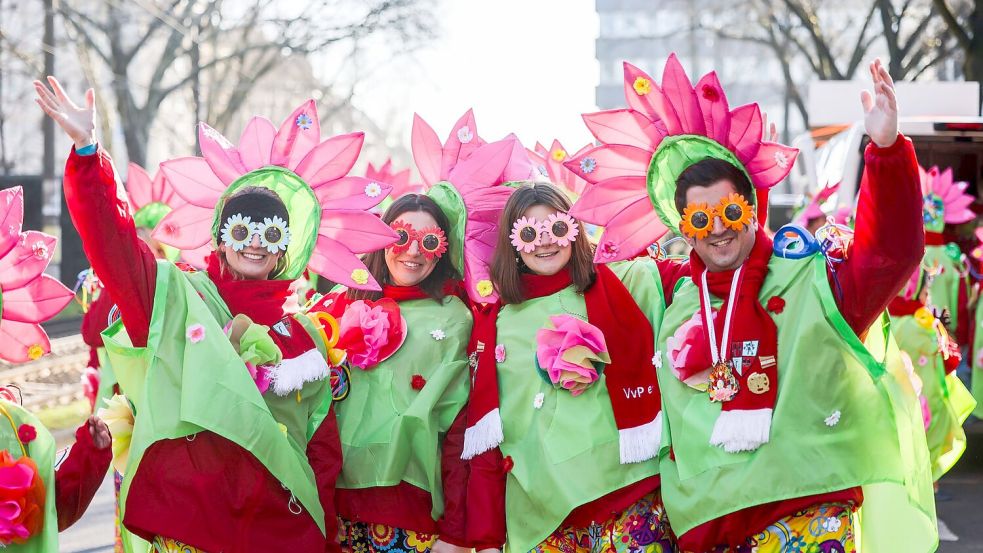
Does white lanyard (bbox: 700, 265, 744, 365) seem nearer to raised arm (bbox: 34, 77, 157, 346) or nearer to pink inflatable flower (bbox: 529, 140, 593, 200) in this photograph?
raised arm (bbox: 34, 77, 157, 346)

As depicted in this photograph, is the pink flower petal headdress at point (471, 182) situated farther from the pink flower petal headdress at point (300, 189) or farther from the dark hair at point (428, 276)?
the pink flower petal headdress at point (300, 189)

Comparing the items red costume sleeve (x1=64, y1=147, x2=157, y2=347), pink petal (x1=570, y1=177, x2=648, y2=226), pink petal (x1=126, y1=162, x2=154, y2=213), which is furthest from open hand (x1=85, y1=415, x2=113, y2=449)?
pink petal (x1=126, y1=162, x2=154, y2=213)

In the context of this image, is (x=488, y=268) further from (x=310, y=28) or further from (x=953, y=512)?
(x=310, y=28)

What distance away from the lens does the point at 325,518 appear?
3926 mm

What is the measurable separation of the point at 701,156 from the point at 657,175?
22 centimetres

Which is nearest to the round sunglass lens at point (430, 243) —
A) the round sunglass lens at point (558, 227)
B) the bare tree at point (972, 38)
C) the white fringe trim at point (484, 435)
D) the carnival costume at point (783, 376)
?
the round sunglass lens at point (558, 227)

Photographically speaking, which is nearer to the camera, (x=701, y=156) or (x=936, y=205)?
(x=701, y=156)

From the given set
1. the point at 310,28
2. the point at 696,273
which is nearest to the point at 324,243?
the point at 696,273

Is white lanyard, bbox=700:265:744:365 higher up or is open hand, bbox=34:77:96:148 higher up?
open hand, bbox=34:77:96:148

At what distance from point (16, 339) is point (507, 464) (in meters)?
1.89

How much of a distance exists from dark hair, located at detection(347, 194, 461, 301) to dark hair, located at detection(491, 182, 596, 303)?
0.35m

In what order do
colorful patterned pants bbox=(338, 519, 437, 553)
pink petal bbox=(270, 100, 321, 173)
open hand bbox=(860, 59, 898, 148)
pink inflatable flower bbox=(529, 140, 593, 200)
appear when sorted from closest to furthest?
open hand bbox=(860, 59, 898, 148) → colorful patterned pants bbox=(338, 519, 437, 553) → pink petal bbox=(270, 100, 321, 173) → pink inflatable flower bbox=(529, 140, 593, 200)

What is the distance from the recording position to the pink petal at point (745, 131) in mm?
3773

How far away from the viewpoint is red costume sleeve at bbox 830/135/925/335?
3316mm
